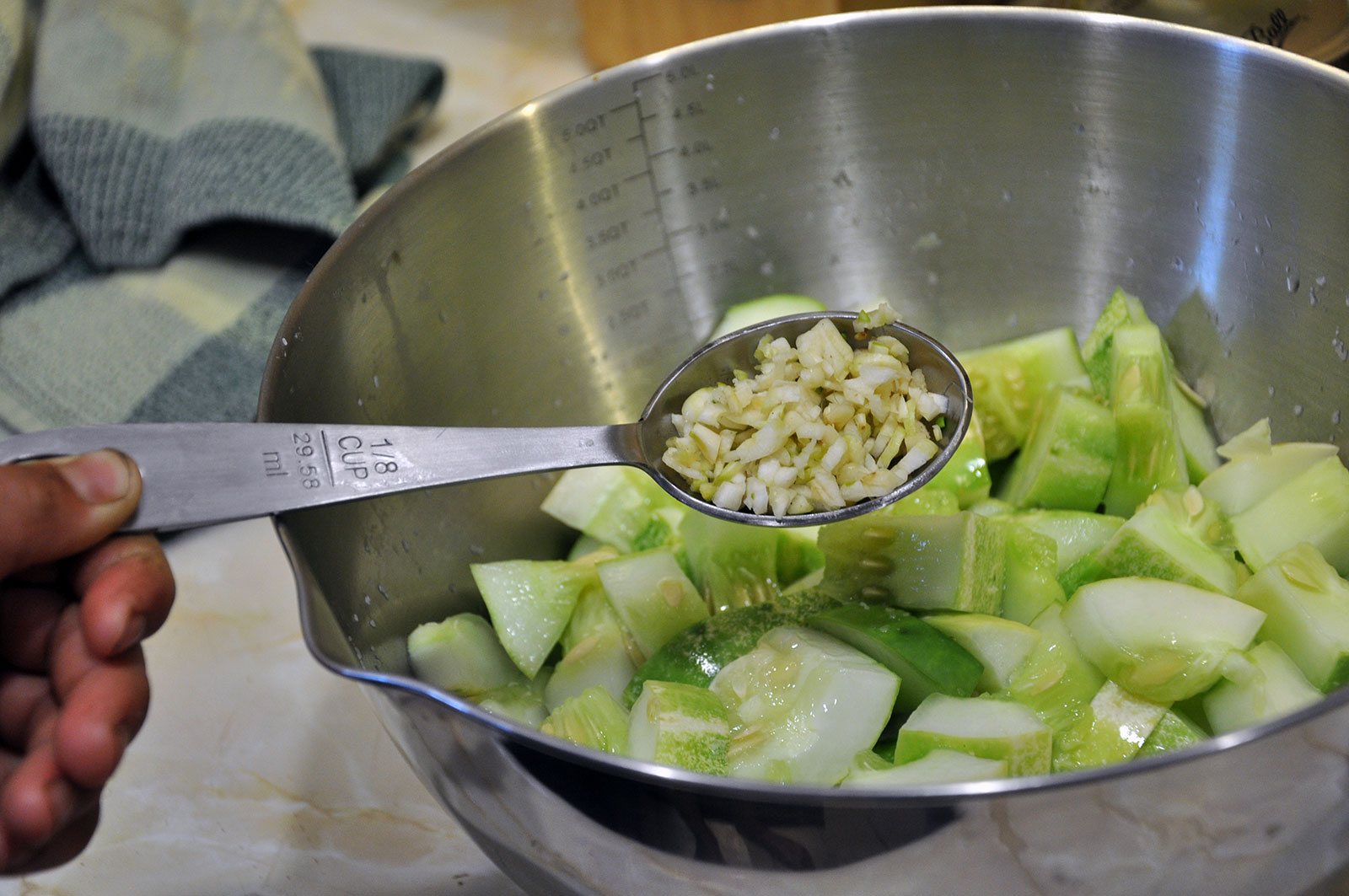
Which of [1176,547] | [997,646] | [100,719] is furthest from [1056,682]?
[100,719]

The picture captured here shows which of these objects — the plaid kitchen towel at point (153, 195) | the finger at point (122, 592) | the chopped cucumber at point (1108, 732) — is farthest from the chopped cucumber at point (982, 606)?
the plaid kitchen towel at point (153, 195)

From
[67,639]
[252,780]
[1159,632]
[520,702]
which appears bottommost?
[252,780]

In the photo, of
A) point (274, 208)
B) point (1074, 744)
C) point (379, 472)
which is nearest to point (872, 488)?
point (1074, 744)

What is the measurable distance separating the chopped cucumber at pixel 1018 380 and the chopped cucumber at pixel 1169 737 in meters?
0.33

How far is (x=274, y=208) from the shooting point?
1332mm

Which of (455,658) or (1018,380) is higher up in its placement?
(1018,380)

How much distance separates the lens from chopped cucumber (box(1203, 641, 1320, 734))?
2.38 ft

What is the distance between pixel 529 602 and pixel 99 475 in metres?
0.35

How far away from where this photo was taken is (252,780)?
3.04ft

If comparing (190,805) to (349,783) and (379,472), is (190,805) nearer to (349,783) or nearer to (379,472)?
(349,783)

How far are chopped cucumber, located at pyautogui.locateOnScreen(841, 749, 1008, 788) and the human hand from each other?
0.43 meters

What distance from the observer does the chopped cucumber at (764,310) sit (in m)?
1.05

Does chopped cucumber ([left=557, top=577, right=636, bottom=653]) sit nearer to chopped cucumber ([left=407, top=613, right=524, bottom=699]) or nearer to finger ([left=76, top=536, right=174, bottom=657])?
chopped cucumber ([left=407, top=613, right=524, bottom=699])

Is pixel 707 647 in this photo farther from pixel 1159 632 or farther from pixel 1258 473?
pixel 1258 473
